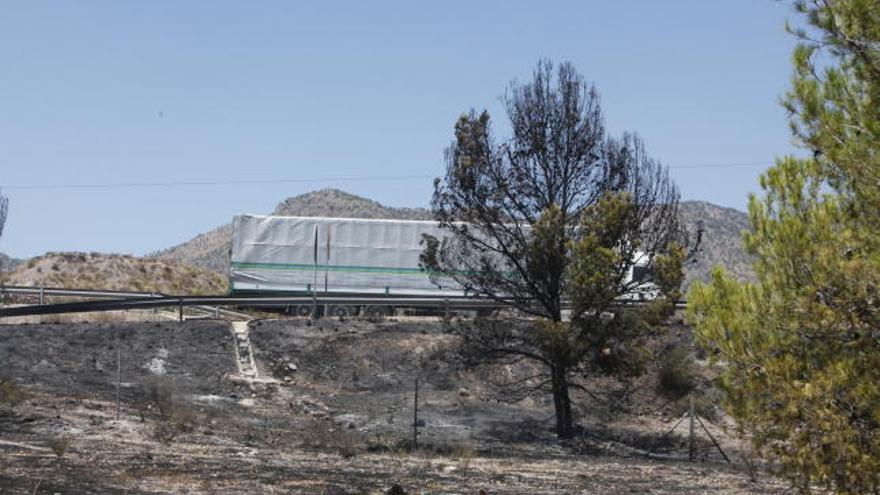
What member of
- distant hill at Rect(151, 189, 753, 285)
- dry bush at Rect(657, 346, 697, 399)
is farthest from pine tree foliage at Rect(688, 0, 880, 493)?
distant hill at Rect(151, 189, 753, 285)

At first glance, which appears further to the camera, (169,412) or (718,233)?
Answer: (718,233)

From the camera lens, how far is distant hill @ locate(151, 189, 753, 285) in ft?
424

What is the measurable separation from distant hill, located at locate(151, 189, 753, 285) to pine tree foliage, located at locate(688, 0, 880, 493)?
113097 mm

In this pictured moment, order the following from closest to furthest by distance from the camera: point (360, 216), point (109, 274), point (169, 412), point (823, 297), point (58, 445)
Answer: point (823, 297)
point (58, 445)
point (169, 412)
point (109, 274)
point (360, 216)

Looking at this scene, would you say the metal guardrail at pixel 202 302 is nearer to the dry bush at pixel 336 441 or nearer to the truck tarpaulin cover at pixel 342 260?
the truck tarpaulin cover at pixel 342 260

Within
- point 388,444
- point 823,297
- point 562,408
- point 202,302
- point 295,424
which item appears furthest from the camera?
point 202,302

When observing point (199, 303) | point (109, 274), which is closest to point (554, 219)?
point (199, 303)

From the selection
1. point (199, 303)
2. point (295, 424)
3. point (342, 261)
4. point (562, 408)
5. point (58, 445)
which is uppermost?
point (342, 261)

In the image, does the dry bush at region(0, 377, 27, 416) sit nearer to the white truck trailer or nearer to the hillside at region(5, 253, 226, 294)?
the white truck trailer

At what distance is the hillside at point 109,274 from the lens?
68188 millimetres

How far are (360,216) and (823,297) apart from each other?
120m

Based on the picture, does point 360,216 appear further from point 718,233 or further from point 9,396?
point 9,396

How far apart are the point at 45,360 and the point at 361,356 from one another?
10.1 metres

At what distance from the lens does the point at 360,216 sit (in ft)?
428
